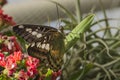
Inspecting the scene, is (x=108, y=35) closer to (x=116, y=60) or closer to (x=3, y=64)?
(x=116, y=60)

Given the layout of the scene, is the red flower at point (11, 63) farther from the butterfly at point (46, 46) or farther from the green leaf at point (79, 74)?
the green leaf at point (79, 74)

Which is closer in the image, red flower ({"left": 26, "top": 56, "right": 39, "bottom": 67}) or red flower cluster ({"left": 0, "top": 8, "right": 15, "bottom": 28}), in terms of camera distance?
red flower ({"left": 26, "top": 56, "right": 39, "bottom": 67})

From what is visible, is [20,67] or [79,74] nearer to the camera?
[20,67]

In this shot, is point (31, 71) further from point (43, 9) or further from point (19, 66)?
point (43, 9)

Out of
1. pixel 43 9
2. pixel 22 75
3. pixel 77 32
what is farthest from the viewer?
pixel 43 9

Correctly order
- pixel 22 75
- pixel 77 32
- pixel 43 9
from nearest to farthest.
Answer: pixel 22 75, pixel 77 32, pixel 43 9

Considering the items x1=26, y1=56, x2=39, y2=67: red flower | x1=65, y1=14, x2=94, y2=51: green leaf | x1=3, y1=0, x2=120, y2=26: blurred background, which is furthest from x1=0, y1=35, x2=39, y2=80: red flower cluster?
x1=3, y1=0, x2=120, y2=26: blurred background

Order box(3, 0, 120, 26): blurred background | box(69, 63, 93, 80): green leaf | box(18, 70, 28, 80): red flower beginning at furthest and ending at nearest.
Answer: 1. box(3, 0, 120, 26): blurred background
2. box(69, 63, 93, 80): green leaf
3. box(18, 70, 28, 80): red flower

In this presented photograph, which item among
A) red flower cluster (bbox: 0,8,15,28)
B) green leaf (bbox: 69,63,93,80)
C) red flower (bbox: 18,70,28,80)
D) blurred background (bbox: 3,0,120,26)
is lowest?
green leaf (bbox: 69,63,93,80)

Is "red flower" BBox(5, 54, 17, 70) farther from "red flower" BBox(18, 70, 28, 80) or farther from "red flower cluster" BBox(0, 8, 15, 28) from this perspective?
"red flower cluster" BBox(0, 8, 15, 28)

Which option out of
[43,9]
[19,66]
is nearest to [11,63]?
[19,66]
